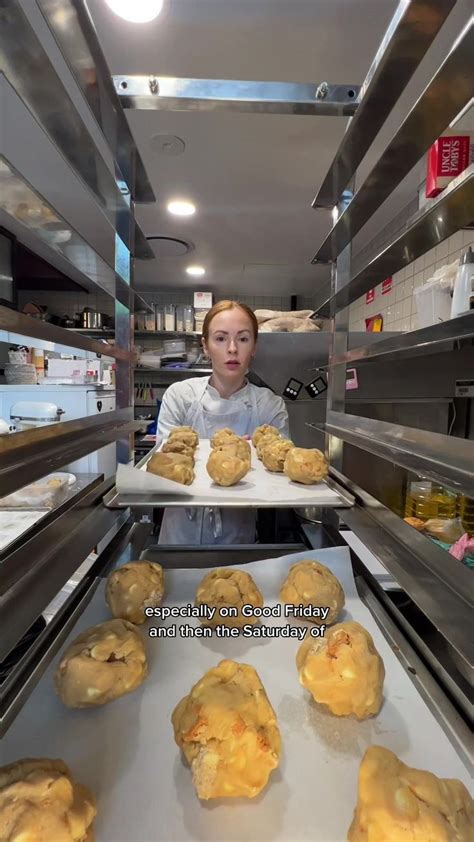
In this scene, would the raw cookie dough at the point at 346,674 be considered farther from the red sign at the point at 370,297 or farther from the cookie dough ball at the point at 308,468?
the red sign at the point at 370,297

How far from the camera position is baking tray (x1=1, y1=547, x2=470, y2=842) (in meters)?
0.36

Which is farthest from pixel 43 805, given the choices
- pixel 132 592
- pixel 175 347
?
pixel 175 347

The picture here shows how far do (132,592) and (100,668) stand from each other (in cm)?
14

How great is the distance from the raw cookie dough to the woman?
71 cm

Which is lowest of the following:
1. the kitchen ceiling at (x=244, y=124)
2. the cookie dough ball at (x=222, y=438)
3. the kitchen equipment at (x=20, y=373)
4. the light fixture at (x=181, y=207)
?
the cookie dough ball at (x=222, y=438)

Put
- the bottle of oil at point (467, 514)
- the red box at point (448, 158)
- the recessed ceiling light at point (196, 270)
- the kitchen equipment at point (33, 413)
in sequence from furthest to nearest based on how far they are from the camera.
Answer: the recessed ceiling light at point (196, 270), the kitchen equipment at point (33, 413), the bottle of oil at point (467, 514), the red box at point (448, 158)

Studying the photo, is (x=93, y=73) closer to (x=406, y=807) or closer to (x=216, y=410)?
(x=406, y=807)

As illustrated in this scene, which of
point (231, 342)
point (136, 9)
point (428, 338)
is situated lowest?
point (428, 338)

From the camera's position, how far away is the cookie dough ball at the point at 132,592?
59cm

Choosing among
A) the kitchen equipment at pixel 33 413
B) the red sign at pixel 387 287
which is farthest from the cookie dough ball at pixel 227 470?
the red sign at pixel 387 287

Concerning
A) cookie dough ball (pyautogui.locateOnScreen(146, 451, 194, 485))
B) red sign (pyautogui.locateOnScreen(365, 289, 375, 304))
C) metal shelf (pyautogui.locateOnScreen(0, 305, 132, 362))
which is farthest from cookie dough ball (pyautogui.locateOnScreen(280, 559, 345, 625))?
red sign (pyautogui.locateOnScreen(365, 289, 375, 304))

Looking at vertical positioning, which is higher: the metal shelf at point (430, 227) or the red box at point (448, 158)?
the red box at point (448, 158)

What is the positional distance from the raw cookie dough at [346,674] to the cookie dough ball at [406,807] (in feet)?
0.29

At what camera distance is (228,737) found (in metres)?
0.38
